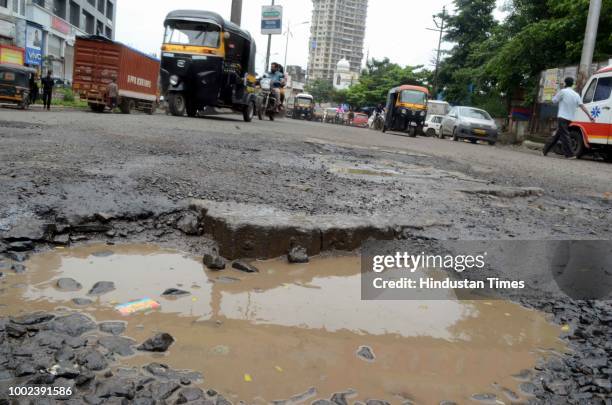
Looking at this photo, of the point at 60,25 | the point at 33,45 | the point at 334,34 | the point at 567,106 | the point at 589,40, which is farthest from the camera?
the point at 334,34

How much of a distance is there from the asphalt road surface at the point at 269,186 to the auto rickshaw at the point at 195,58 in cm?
687

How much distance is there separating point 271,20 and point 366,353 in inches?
1267

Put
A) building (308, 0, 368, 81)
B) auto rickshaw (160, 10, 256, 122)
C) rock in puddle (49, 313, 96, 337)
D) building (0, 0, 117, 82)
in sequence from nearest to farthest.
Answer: rock in puddle (49, 313, 96, 337) → auto rickshaw (160, 10, 256, 122) → building (0, 0, 117, 82) → building (308, 0, 368, 81)

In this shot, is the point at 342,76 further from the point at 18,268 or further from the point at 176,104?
the point at 18,268

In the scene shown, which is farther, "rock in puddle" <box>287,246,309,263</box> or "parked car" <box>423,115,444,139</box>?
"parked car" <box>423,115,444,139</box>

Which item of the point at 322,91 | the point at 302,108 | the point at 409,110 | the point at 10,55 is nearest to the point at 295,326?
the point at 10,55

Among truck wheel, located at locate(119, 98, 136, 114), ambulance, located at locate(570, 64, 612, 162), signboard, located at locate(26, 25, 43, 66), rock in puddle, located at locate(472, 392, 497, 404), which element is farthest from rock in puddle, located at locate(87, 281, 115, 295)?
signboard, located at locate(26, 25, 43, 66)

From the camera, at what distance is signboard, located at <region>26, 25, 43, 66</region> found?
2398 centimetres

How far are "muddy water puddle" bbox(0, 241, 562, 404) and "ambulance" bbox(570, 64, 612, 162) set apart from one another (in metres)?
10.1

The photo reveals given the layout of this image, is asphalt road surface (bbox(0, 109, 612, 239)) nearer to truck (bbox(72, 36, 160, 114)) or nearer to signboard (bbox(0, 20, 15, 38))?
truck (bbox(72, 36, 160, 114))

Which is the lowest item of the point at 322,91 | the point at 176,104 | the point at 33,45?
the point at 176,104

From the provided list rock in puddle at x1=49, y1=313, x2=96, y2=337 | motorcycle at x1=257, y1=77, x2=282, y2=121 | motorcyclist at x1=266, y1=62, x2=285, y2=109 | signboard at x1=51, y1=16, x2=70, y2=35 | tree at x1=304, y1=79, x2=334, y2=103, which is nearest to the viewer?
rock in puddle at x1=49, y1=313, x2=96, y2=337

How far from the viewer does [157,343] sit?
1545 mm

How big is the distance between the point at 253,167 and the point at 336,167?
110cm
